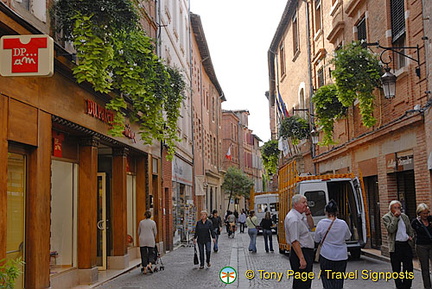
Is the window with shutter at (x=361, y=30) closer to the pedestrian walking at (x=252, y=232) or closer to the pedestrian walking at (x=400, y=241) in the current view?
the pedestrian walking at (x=252, y=232)

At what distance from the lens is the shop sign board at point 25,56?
7664 mm

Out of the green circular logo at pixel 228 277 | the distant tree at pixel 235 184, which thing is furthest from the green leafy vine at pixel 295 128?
the distant tree at pixel 235 184

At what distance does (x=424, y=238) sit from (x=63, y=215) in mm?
7352

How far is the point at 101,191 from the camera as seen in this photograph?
15.8m

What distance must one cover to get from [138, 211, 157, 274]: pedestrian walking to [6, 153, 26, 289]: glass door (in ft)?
17.4

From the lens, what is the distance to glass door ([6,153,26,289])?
9.22 m

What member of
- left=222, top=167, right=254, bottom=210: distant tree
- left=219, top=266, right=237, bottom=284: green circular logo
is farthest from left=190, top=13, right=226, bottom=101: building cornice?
left=219, top=266, right=237, bottom=284: green circular logo

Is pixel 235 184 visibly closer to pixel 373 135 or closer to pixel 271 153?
pixel 271 153

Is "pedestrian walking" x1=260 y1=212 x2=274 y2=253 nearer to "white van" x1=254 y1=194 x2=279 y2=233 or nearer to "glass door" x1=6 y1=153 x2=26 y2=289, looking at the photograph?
"glass door" x1=6 y1=153 x2=26 y2=289

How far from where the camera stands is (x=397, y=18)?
15969mm

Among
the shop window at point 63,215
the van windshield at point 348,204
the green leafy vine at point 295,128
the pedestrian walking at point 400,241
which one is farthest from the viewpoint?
the green leafy vine at point 295,128

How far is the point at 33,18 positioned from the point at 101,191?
6991 mm

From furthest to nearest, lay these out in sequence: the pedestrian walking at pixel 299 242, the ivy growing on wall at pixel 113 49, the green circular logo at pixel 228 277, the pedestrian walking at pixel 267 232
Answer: the pedestrian walking at pixel 267 232 → the green circular logo at pixel 228 277 → the ivy growing on wall at pixel 113 49 → the pedestrian walking at pixel 299 242

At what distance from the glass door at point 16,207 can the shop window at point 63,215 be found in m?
2.14
